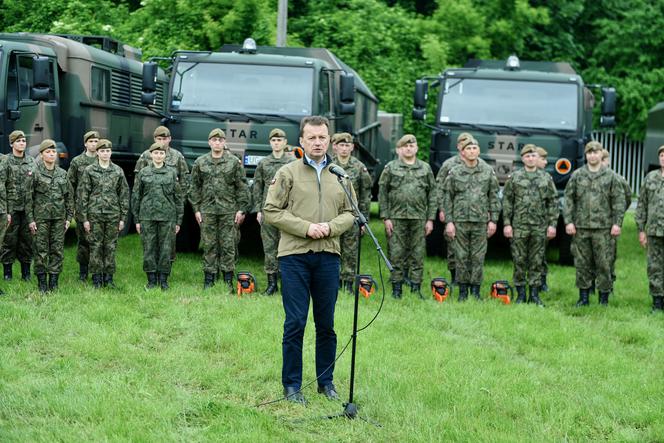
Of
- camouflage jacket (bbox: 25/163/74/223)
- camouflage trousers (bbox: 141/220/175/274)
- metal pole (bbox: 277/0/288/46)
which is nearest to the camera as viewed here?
camouflage jacket (bbox: 25/163/74/223)

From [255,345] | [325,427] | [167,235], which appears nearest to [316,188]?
[325,427]

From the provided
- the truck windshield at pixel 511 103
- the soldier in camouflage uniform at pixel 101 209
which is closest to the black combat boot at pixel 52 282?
the soldier in camouflage uniform at pixel 101 209

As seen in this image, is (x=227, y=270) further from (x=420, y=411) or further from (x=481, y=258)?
(x=420, y=411)

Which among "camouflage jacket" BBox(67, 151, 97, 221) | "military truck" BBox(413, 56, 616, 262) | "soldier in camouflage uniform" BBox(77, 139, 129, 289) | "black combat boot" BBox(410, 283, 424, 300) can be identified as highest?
"military truck" BBox(413, 56, 616, 262)

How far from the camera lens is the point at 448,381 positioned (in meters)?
7.88

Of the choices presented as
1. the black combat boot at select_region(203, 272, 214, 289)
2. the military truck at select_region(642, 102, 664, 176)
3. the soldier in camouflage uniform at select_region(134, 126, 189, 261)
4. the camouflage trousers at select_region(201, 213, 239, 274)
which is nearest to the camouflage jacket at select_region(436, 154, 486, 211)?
the camouflage trousers at select_region(201, 213, 239, 274)

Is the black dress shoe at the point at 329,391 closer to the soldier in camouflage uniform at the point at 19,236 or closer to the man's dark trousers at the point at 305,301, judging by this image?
the man's dark trousers at the point at 305,301

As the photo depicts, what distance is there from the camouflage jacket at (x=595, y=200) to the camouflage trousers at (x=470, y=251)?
3.26ft

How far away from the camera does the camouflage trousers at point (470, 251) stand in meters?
11.9

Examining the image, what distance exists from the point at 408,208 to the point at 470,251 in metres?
0.84

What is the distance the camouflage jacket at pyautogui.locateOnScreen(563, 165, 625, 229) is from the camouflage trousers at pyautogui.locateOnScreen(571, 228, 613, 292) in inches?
4.3

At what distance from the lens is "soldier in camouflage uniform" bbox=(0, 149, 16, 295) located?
1094 centimetres

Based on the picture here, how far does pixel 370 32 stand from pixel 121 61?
10532 mm

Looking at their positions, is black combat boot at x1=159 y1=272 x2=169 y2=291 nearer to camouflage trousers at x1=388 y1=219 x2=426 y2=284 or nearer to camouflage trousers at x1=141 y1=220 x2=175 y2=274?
camouflage trousers at x1=141 y1=220 x2=175 y2=274
